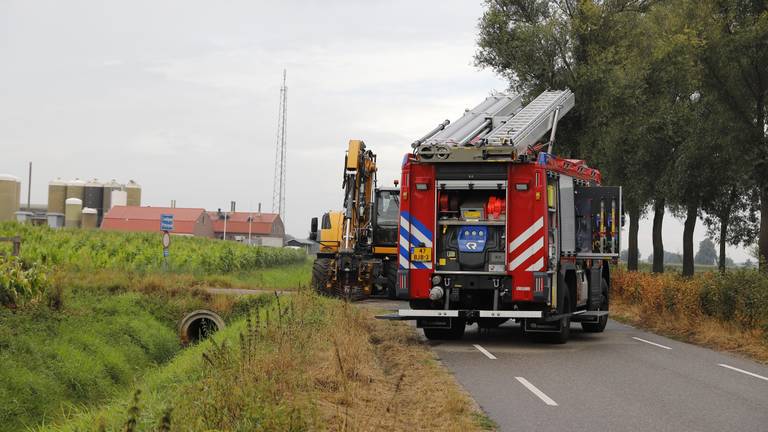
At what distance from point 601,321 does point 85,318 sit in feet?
40.6

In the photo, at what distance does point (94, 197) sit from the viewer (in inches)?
4599

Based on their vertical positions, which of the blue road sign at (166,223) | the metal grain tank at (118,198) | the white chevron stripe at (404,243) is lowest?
the white chevron stripe at (404,243)

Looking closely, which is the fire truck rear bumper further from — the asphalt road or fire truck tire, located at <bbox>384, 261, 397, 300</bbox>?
fire truck tire, located at <bbox>384, 261, 397, 300</bbox>

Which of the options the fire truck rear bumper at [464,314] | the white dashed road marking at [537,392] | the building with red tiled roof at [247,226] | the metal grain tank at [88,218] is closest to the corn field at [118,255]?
the fire truck rear bumper at [464,314]

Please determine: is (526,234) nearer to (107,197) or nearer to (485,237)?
(485,237)

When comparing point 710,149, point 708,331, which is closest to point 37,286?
point 708,331

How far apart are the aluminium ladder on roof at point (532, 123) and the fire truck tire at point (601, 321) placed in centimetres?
376

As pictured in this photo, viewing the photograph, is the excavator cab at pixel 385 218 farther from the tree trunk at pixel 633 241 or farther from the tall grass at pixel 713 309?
the tree trunk at pixel 633 241

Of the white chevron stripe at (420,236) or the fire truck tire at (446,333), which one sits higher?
the white chevron stripe at (420,236)

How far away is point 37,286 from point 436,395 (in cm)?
962

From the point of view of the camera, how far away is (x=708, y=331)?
19531 mm

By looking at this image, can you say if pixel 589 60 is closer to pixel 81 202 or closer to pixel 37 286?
pixel 37 286

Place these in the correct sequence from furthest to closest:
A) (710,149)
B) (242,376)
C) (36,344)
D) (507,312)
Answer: (710,149) → (36,344) → (507,312) → (242,376)

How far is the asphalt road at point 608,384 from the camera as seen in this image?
9.82m
